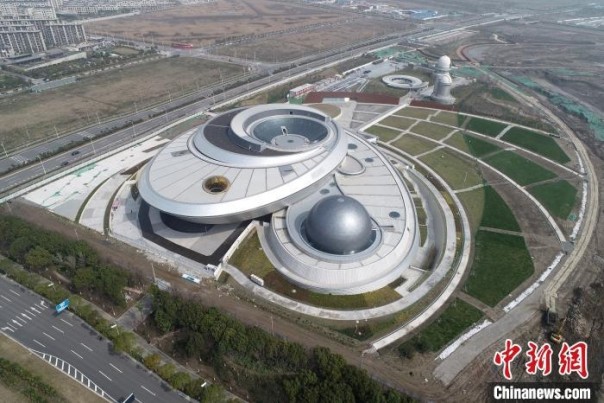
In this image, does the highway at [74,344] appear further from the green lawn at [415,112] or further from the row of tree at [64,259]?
the green lawn at [415,112]

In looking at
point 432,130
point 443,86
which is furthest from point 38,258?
point 443,86

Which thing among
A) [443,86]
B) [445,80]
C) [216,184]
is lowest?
[216,184]

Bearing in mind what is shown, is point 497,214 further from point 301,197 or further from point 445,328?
point 301,197

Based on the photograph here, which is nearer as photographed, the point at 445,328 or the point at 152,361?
the point at 152,361

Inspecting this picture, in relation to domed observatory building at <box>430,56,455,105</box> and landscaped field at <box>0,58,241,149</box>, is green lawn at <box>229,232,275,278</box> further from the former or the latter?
domed observatory building at <box>430,56,455,105</box>
